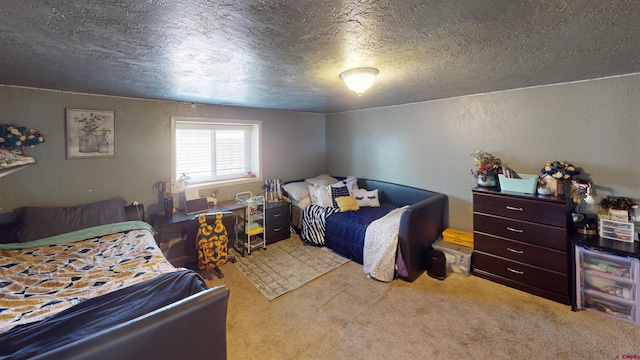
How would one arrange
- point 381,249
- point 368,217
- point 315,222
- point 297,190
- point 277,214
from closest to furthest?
point 381,249 → point 368,217 → point 315,222 → point 277,214 → point 297,190

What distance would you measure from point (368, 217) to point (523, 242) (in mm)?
1737

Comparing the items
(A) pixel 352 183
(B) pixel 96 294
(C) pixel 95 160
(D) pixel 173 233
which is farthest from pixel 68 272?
(A) pixel 352 183

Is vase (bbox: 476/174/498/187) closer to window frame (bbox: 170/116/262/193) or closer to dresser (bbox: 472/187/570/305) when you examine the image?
dresser (bbox: 472/187/570/305)

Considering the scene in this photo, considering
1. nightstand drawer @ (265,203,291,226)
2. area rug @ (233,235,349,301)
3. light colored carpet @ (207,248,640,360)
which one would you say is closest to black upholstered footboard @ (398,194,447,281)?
light colored carpet @ (207,248,640,360)

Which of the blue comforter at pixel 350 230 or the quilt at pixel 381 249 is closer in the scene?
the quilt at pixel 381 249

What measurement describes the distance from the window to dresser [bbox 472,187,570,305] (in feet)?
11.1

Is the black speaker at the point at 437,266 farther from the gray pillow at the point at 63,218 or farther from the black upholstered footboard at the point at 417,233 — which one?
the gray pillow at the point at 63,218

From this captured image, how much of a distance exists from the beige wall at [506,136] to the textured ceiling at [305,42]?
0.99 feet

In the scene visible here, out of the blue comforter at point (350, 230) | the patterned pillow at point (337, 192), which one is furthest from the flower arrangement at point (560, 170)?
the patterned pillow at point (337, 192)

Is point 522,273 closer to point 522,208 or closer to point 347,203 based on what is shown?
point 522,208

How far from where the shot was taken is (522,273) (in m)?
2.77

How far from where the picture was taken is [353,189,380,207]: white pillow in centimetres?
420

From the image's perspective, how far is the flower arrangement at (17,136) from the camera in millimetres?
2436

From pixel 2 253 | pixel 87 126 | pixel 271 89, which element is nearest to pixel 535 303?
pixel 271 89
